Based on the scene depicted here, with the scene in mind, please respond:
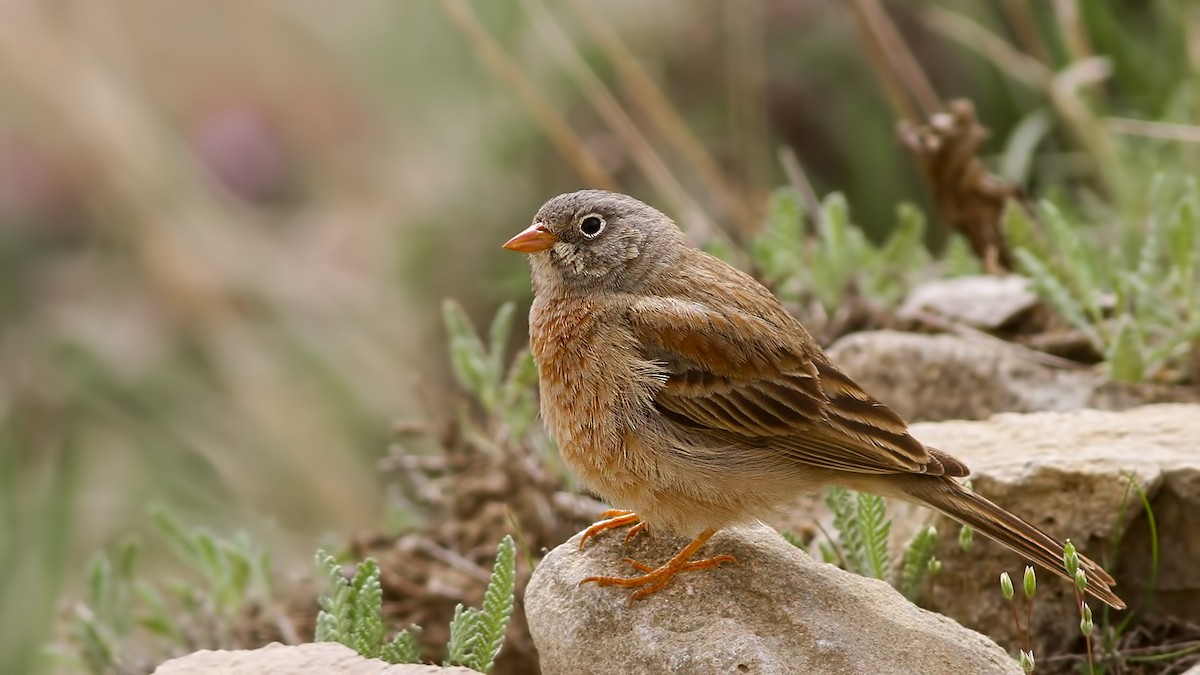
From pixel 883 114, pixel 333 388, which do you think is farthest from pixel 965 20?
pixel 333 388

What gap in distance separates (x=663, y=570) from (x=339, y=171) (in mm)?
6414

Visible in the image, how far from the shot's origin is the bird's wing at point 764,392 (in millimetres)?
3431

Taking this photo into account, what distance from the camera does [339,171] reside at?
9.32m

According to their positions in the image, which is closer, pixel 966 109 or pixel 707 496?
pixel 707 496

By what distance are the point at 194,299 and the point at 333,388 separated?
2.75 feet

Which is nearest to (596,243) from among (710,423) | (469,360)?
(710,423)

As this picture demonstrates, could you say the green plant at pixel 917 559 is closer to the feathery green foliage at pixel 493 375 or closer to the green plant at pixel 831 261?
the feathery green foliage at pixel 493 375

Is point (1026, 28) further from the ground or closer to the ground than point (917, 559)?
further from the ground

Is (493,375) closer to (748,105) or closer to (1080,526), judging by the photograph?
(1080,526)

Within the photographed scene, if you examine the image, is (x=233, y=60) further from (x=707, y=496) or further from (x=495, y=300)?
(x=707, y=496)

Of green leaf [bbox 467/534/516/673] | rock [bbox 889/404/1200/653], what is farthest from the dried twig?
green leaf [bbox 467/534/516/673]

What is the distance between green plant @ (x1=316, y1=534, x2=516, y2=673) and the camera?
323cm

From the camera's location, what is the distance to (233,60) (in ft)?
30.2

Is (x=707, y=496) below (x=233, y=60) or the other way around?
below
